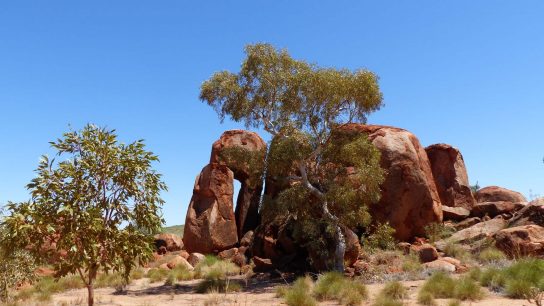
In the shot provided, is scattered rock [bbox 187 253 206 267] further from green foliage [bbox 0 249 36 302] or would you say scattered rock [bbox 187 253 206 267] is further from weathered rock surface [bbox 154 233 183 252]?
green foliage [bbox 0 249 36 302]

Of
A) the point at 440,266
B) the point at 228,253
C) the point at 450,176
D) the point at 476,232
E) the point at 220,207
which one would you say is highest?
the point at 450,176

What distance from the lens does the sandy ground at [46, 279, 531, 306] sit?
13668 mm

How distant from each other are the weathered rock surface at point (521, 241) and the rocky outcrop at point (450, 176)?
8944 mm

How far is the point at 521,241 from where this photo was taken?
20.1 meters

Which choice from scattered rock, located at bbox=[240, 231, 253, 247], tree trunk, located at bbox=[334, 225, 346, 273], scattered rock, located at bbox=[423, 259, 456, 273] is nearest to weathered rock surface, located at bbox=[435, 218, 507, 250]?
scattered rock, located at bbox=[423, 259, 456, 273]

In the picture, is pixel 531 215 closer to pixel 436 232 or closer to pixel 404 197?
pixel 436 232

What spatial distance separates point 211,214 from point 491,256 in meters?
16.4

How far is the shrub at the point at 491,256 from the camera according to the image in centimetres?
1975

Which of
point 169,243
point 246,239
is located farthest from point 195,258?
point 169,243

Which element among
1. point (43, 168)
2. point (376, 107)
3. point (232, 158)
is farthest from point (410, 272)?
point (43, 168)

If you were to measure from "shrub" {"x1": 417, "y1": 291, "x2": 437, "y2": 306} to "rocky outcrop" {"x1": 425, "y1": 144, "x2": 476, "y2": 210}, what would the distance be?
1803 centimetres

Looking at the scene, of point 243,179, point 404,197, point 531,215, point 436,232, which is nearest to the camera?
point 531,215

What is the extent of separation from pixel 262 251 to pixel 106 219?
13.1 metres

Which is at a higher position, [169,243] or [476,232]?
[169,243]
